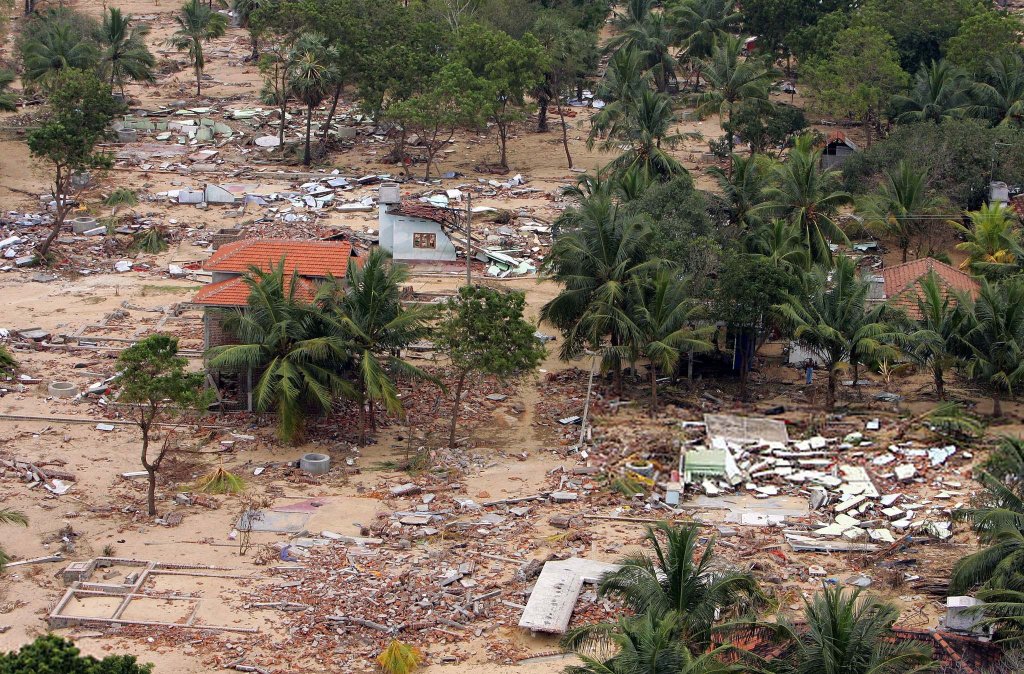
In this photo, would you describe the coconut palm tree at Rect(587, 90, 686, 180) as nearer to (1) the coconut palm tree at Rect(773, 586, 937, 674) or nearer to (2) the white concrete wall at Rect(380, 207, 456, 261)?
(2) the white concrete wall at Rect(380, 207, 456, 261)

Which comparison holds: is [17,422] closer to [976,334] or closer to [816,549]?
[816,549]

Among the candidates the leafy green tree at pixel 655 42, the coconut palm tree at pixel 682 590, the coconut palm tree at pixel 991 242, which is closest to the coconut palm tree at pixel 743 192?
the coconut palm tree at pixel 991 242

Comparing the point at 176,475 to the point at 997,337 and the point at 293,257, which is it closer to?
the point at 293,257

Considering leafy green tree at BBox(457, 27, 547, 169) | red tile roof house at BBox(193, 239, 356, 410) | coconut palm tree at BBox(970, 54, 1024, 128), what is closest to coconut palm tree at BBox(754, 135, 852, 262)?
→ red tile roof house at BBox(193, 239, 356, 410)

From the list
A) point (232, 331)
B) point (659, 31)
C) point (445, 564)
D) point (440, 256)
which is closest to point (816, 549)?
point (445, 564)

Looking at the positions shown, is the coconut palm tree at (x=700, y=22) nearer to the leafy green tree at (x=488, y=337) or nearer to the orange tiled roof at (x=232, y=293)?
the orange tiled roof at (x=232, y=293)

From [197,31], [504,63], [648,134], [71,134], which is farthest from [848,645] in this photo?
[197,31]

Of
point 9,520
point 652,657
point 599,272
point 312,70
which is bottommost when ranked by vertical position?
point 9,520
